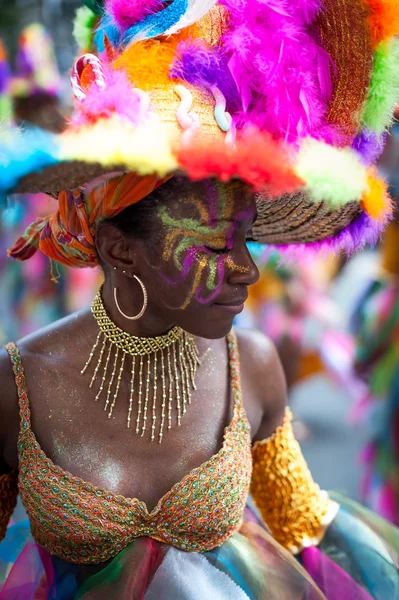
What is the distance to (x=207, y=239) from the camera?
137cm

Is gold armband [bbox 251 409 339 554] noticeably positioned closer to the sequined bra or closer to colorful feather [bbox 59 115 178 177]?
the sequined bra

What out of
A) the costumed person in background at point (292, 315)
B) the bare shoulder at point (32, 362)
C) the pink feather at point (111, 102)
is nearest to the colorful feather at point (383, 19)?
the pink feather at point (111, 102)

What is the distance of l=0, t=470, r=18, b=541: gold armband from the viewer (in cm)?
161

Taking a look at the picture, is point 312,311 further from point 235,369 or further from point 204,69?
point 204,69

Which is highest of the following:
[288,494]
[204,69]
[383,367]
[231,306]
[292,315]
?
[204,69]

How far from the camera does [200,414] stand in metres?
1.61

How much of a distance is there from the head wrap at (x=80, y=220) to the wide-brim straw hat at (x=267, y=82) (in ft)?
0.19

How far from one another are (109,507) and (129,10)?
1013mm

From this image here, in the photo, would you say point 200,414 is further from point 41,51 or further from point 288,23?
point 41,51

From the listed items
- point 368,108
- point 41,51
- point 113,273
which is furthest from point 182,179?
point 41,51

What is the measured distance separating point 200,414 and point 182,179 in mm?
558

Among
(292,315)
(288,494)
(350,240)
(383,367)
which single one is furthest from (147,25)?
(292,315)

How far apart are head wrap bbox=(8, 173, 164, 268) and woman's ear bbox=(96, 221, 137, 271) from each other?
2 cm

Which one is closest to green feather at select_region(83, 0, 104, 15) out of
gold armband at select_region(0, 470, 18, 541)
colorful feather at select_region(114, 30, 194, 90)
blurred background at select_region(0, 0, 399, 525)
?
colorful feather at select_region(114, 30, 194, 90)
